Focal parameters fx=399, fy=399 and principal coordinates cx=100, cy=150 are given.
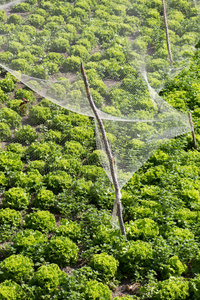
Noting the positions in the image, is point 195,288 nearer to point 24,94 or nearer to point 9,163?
point 9,163

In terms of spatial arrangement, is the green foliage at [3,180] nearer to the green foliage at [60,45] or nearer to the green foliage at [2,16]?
the green foliage at [60,45]

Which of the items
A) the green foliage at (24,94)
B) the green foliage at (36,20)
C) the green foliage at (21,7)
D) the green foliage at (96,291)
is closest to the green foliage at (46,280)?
the green foliage at (96,291)

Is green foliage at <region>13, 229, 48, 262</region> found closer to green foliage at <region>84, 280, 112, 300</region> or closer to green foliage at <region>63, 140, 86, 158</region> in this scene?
green foliage at <region>84, 280, 112, 300</region>

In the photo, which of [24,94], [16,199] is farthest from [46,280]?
[24,94]

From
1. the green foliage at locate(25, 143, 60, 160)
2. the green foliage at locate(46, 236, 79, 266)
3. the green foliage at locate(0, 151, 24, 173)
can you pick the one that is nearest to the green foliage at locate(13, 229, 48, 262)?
the green foliage at locate(46, 236, 79, 266)

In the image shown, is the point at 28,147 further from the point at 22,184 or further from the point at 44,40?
the point at 44,40
